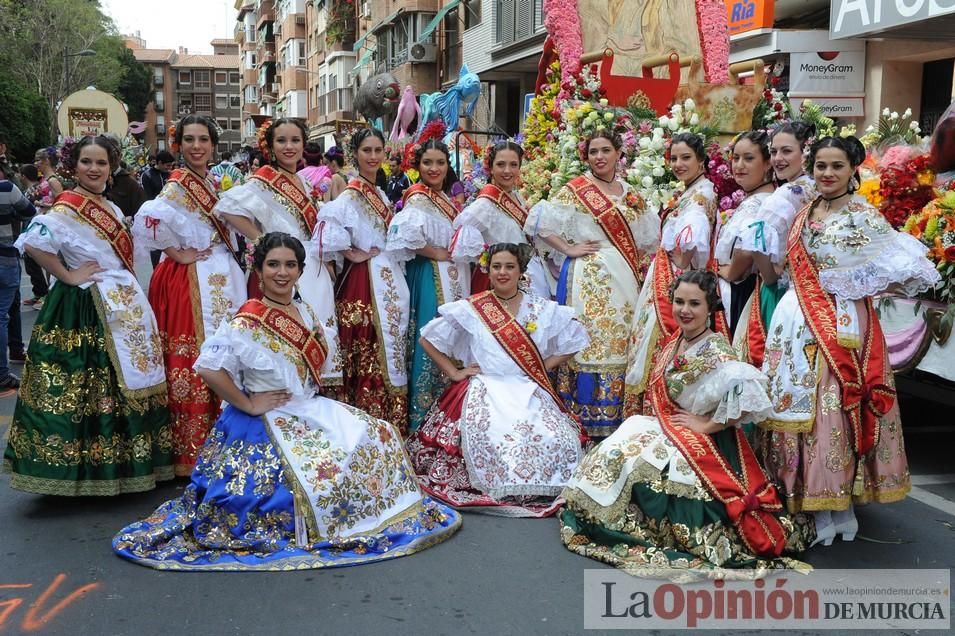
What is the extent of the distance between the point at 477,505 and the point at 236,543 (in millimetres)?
1250

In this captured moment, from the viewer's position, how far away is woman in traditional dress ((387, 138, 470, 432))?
5777 millimetres

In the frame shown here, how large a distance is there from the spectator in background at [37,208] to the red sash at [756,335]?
7120 millimetres

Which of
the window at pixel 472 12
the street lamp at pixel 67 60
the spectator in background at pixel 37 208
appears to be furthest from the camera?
the street lamp at pixel 67 60

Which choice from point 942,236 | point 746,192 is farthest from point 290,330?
point 942,236

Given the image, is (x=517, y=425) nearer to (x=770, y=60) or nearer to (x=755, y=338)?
(x=755, y=338)

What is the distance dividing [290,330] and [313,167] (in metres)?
4.73

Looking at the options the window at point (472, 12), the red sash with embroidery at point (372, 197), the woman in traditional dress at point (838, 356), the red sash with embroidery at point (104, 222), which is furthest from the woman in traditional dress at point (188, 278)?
the window at point (472, 12)

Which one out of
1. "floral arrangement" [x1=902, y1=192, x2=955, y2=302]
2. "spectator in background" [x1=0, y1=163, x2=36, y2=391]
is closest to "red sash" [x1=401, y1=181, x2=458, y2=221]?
"floral arrangement" [x1=902, y1=192, x2=955, y2=302]

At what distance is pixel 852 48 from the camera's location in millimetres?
12578

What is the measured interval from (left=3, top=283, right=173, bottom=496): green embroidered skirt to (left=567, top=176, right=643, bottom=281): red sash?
9.04 feet

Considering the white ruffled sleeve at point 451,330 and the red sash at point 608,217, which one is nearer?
the white ruffled sleeve at point 451,330

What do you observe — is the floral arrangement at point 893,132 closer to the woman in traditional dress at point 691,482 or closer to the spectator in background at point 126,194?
the woman in traditional dress at point 691,482

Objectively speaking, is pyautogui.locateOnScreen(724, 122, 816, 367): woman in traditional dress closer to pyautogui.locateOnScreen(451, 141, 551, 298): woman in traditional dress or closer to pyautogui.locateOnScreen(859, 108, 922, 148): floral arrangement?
pyautogui.locateOnScreen(451, 141, 551, 298): woman in traditional dress

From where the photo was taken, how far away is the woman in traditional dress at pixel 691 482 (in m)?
3.90
